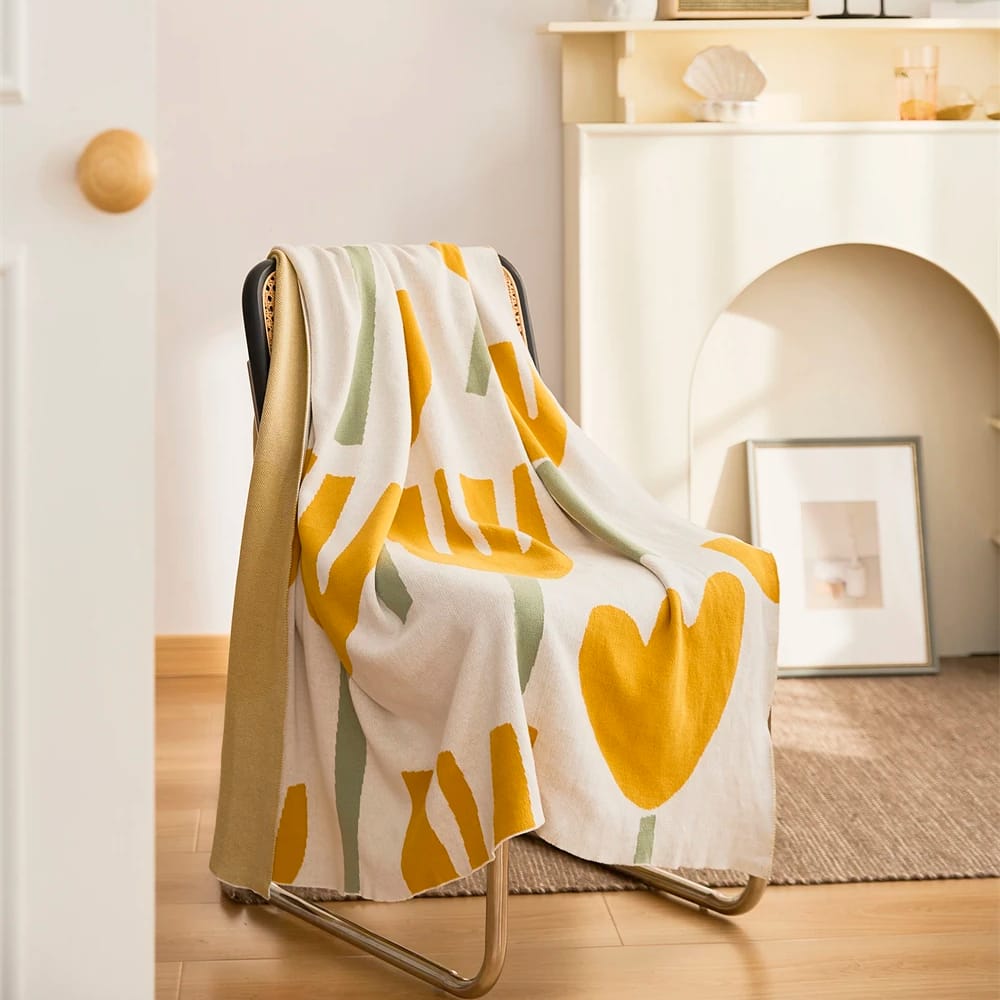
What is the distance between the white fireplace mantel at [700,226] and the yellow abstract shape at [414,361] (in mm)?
978

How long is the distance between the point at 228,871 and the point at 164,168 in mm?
1777

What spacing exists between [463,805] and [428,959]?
0.27 meters

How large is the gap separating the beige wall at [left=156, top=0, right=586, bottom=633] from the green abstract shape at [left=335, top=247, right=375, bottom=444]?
1.03 m

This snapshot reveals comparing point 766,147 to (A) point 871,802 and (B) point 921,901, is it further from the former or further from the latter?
(B) point 921,901

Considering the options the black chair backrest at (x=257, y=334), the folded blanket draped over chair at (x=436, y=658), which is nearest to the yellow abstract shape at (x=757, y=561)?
the folded blanket draped over chair at (x=436, y=658)

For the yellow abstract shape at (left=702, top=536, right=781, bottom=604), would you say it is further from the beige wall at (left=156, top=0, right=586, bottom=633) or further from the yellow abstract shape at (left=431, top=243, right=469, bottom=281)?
the beige wall at (left=156, top=0, right=586, bottom=633)

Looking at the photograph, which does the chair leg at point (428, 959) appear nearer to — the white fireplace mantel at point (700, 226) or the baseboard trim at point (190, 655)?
the baseboard trim at point (190, 655)

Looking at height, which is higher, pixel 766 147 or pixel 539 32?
pixel 539 32

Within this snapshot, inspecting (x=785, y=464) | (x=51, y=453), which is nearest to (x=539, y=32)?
(x=785, y=464)

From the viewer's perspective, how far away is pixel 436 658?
1498 millimetres

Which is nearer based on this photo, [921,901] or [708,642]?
[708,642]

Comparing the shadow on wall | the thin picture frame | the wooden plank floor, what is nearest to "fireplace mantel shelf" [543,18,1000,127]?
the shadow on wall

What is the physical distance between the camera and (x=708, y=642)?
1617 mm

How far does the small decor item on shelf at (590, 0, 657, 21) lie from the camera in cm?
275
